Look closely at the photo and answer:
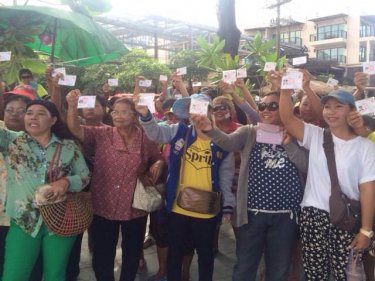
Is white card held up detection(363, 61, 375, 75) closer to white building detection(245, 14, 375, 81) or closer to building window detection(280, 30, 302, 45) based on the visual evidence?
white building detection(245, 14, 375, 81)

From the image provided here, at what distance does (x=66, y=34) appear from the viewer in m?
4.96

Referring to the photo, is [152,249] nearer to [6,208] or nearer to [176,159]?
[176,159]

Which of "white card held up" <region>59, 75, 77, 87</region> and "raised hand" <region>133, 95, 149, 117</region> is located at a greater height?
"white card held up" <region>59, 75, 77, 87</region>

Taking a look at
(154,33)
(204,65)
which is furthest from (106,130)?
(154,33)

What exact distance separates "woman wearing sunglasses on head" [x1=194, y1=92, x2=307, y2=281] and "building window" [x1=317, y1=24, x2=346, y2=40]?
4673 cm

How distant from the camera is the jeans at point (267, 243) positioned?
2.98m

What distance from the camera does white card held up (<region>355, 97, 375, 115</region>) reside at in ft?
8.42

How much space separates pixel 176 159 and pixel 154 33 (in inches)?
955

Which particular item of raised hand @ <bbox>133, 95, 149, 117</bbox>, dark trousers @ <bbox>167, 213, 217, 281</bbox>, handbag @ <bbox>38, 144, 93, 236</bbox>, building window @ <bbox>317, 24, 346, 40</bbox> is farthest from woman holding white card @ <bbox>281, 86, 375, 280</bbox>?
building window @ <bbox>317, 24, 346, 40</bbox>

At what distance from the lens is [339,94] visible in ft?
8.93

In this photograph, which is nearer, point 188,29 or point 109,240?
point 109,240

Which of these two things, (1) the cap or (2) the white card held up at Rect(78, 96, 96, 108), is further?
(2) the white card held up at Rect(78, 96, 96, 108)

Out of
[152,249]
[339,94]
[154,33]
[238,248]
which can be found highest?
[154,33]

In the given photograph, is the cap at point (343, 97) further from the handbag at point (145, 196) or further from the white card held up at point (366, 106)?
the handbag at point (145, 196)
